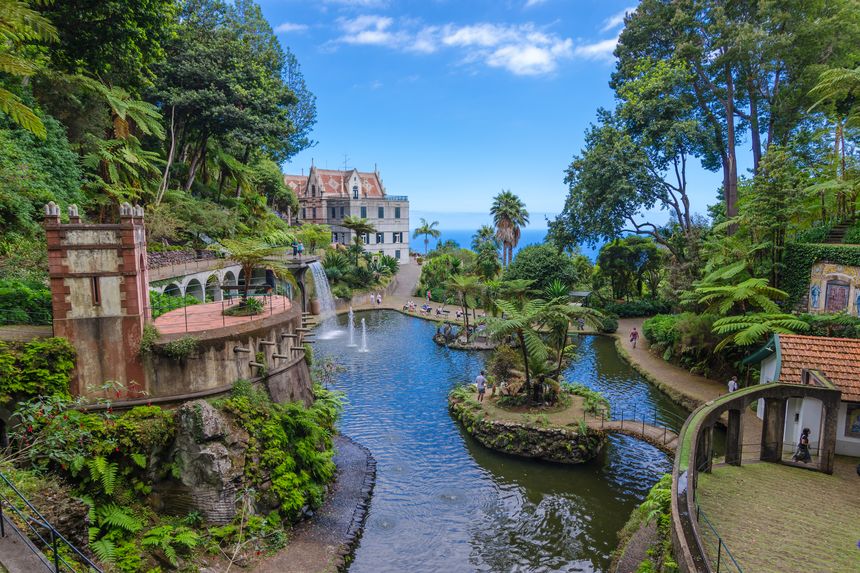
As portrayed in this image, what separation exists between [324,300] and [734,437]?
32.9 metres

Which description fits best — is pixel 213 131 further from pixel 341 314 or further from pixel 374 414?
pixel 374 414

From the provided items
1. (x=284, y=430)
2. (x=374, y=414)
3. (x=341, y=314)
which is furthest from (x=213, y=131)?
(x=284, y=430)

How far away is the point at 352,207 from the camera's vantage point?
63.2 meters

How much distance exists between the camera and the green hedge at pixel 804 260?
20797 millimetres

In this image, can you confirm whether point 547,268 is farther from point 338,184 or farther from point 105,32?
point 338,184

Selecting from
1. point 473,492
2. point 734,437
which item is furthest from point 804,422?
point 473,492

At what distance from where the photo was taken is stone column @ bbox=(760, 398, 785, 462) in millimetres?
13242

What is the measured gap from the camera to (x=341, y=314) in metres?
42.4

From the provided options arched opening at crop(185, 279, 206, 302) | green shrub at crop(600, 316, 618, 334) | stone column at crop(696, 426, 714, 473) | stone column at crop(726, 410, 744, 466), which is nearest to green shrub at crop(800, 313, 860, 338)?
stone column at crop(726, 410, 744, 466)

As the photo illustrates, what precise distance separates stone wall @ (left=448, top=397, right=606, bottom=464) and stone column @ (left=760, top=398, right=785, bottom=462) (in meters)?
5.11

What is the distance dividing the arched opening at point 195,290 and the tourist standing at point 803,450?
26800mm

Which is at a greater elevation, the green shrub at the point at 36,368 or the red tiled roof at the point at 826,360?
the green shrub at the point at 36,368

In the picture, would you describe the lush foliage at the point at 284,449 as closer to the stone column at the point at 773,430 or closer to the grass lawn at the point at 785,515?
the grass lawn at the point at 785,515

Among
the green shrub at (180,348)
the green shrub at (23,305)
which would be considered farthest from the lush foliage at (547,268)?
the green shrub at (23,305)
